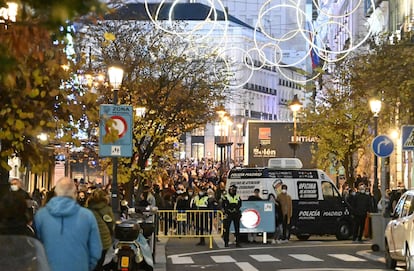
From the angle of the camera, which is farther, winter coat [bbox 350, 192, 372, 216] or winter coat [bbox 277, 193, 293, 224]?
winter coat [bbox 350, 192, 372, 216]

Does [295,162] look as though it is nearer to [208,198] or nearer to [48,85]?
[208,198]

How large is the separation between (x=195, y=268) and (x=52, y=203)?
1334cm

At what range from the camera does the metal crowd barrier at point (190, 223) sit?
32469 millimetres

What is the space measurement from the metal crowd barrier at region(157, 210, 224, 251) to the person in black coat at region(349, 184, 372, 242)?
3.87 m

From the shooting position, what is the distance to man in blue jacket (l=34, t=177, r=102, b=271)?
33.4 feet

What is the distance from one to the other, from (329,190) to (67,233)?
25.2 m

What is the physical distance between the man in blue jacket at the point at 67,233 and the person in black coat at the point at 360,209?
76.4 ft

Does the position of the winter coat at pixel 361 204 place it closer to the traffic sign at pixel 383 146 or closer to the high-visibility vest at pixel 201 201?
the high-visibility vest at pixel 201 201

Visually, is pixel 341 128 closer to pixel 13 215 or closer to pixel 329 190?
pixel 329 190

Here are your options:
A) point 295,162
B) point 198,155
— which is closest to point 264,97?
point 198,155

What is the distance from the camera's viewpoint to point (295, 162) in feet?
122

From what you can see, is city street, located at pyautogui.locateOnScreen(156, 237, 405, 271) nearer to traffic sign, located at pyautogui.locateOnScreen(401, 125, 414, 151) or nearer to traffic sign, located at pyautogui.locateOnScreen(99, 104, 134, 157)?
traffic sign, located at pyautogui.locateOnScreen(401, 125, 414, 151)

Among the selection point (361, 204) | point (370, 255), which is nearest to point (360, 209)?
point (361, 204)

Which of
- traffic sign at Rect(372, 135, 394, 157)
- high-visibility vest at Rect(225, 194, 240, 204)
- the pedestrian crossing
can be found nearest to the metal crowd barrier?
high-visibility vest at Rect(225, 194, 240, 204)
